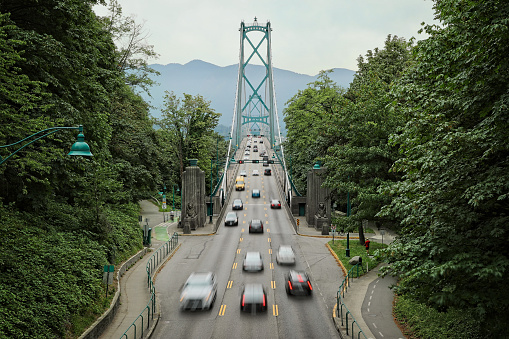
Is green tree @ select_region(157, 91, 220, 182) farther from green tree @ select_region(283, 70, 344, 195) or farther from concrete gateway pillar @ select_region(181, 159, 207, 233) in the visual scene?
concrete gateway pillar @ select_region(181, 159, 207, 233)

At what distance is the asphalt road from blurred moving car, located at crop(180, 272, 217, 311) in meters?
0.33

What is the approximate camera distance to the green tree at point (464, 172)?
9859 millimetres

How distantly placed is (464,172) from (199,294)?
45.1 feet

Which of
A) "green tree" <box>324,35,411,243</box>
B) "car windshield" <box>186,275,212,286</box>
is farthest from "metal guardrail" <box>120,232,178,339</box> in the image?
"green tree" <box>324,35,411,243</box>

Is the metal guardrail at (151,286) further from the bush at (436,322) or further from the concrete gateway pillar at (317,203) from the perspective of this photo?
the concrete gateway pillar at (317,203)

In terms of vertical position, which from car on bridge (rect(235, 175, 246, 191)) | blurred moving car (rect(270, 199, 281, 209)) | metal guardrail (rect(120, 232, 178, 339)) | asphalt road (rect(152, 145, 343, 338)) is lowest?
asphalt road (rect(152, 145, 343, 338))

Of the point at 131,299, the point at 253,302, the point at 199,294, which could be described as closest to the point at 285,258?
the point at 253,302

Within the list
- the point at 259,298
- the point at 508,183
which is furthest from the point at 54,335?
the point at 508,183

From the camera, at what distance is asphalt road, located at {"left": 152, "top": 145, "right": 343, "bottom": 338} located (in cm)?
1745

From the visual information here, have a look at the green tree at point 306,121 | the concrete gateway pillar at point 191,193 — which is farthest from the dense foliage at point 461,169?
the green tree at point 306,121

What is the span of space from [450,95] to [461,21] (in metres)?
2.13

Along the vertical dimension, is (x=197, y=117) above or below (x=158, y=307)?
above

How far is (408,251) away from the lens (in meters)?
12.2

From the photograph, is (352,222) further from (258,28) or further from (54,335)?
(258,28)
